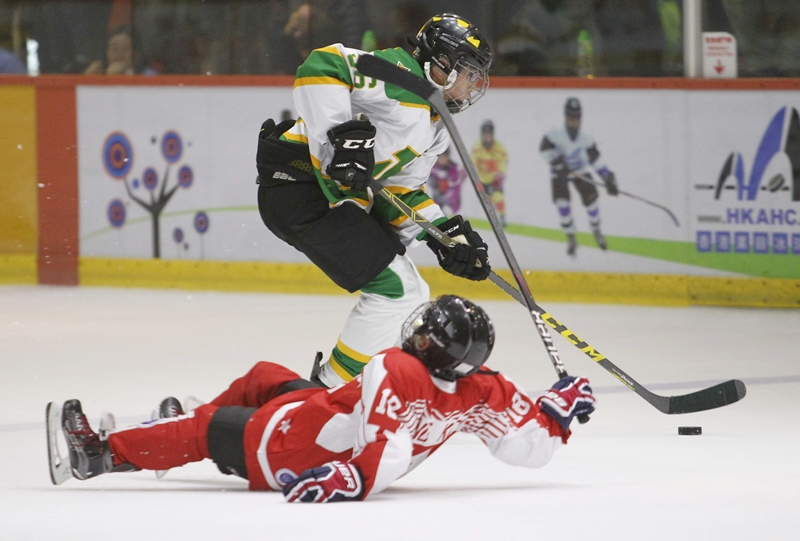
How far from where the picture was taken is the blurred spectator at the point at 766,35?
651 centimetres

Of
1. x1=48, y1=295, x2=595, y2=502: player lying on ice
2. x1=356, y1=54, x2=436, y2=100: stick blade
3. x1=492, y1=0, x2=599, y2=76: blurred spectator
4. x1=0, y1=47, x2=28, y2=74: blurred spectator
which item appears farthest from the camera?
x1=0, y1=47, x2=28, y2=74: blurred spectator

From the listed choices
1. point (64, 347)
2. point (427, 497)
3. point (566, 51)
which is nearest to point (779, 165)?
point (566, 51)

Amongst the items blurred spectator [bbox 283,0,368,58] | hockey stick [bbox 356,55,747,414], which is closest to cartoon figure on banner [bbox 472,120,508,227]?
blurred spectator [bbox 283,0,368,58]

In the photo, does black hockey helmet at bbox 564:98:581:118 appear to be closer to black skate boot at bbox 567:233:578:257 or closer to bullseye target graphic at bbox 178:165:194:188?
black skate boot at bbox 567:233:578:257

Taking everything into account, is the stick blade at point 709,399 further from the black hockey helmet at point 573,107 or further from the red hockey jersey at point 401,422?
the black hockey helmet at point 573,107

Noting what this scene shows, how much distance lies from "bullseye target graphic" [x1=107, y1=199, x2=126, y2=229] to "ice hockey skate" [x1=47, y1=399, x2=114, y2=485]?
14.7 feet

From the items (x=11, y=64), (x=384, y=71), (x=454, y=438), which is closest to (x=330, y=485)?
(x=454, y=438)

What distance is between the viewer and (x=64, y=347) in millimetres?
5586

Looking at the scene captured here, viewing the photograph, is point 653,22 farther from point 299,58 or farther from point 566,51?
point 299,58

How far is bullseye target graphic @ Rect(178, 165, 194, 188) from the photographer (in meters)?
7.37

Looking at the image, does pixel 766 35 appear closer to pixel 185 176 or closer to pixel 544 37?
pixel 544 37

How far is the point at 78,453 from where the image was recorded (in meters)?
3.09

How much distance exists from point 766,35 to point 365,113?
10.9 ft

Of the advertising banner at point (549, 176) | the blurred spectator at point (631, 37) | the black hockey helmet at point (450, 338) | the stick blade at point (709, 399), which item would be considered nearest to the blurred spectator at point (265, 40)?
the advertising banner at point (549, 176)
